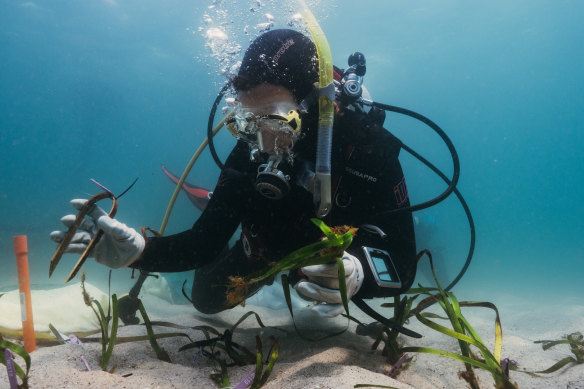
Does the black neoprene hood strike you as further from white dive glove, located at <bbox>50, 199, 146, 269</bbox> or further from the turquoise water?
the turquoise water

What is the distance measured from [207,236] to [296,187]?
36.6 inches

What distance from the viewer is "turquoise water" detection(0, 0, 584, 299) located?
A: 76.3ft

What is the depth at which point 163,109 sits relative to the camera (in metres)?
62.7

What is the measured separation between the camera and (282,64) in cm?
237

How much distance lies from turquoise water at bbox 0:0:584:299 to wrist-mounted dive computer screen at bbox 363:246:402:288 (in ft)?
11.8

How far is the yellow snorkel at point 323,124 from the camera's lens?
209 centimetres

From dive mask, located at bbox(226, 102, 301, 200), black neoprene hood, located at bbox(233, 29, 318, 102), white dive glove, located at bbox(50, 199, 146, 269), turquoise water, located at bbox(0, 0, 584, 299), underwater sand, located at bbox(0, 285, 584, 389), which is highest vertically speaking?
turquoise water, located at bbox(0, 0, 584, 299)

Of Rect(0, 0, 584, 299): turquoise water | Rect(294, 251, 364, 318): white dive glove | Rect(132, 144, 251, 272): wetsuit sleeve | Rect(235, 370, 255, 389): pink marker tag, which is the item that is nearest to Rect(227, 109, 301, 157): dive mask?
Rect(132, 144, 251, 272): wetsuit sleeve

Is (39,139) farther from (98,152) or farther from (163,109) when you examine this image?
(163,109)

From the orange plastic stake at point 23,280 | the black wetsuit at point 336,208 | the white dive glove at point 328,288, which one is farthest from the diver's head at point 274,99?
the orange plastic stake at point 23,280

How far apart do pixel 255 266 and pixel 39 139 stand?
91479mm

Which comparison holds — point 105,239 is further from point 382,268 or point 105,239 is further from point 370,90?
point 370,90

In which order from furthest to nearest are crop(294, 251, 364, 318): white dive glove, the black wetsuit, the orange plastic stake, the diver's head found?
1. the black wetsuit
2. the diver's head
3. the orange plastic stake
4. crop(294, 251, 364, 318): white dive glove

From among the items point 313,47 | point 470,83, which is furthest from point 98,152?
point 313,47
